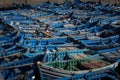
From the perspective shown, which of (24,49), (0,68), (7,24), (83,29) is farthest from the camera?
(7,24)

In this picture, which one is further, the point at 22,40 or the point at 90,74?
the point at 22,40

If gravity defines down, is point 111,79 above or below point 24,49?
below

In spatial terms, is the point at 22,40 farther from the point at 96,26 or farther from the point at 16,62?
the point at 96,26

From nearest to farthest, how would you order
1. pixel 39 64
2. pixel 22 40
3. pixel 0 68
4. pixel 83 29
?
pixel 39 64, pixel 0 68, pixel 22 40, pixel 83 29

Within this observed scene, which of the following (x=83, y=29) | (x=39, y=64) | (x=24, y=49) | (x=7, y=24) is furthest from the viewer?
(x=7, y=24)

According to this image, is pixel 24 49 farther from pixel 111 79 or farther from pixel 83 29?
pixel 83 29

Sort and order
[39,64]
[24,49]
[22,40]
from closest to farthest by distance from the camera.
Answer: [39,64], [24,49], [22,40]

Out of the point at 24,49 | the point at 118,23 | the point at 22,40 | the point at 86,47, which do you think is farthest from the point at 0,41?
the point at 118,23

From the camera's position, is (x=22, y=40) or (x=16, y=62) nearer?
(x=16, y=62)

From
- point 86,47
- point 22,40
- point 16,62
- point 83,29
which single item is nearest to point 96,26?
point 83,29
